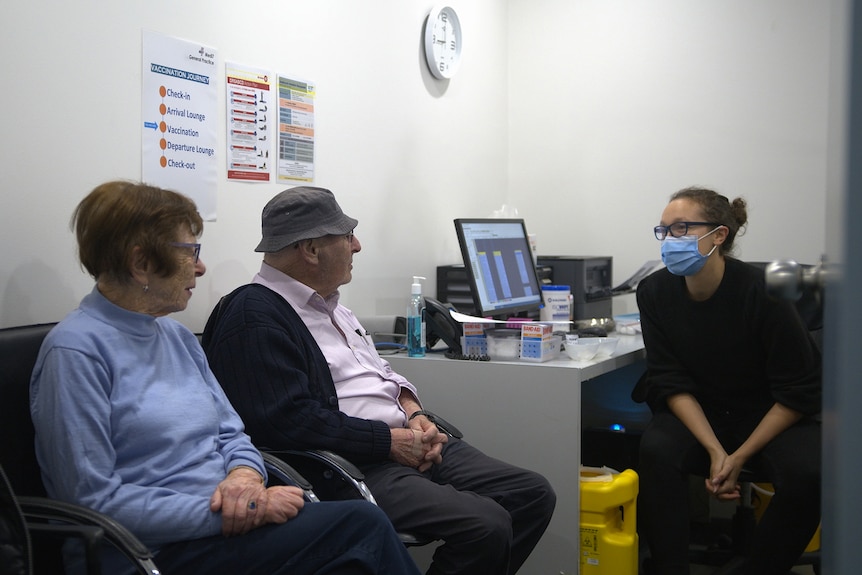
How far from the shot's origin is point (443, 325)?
111 inches

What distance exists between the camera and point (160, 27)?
7.47ft

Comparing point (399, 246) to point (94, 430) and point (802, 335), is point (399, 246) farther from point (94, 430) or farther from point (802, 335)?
point (94, 430)

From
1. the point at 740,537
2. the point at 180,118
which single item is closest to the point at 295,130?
the point at 180,118

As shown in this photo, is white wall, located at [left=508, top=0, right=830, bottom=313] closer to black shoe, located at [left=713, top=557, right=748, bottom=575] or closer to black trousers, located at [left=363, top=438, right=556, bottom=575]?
black shoe, located at [left=713, top=557, right=748, bottom=575]

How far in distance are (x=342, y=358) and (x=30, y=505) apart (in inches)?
37.1

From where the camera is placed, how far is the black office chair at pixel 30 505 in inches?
51.1

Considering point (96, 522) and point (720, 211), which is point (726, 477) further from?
point (96, 522)

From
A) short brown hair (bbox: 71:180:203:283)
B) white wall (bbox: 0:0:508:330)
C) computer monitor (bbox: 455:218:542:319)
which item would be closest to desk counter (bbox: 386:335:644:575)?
computer monitor (bbox: 455:218:542:319)

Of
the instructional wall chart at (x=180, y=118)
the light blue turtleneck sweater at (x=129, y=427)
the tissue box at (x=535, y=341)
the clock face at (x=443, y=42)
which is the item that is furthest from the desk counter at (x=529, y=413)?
the clock face at (x=443, y=42)

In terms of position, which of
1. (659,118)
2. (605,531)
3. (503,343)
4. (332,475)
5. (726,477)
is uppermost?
(659,118)

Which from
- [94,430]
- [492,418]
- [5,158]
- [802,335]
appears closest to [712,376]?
[802,335]

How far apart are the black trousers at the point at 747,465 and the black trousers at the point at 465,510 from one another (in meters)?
0.52

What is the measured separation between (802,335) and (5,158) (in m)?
2.25

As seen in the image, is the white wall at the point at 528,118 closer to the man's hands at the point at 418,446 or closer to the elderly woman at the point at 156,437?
the elderly woman at the point at 156,437
